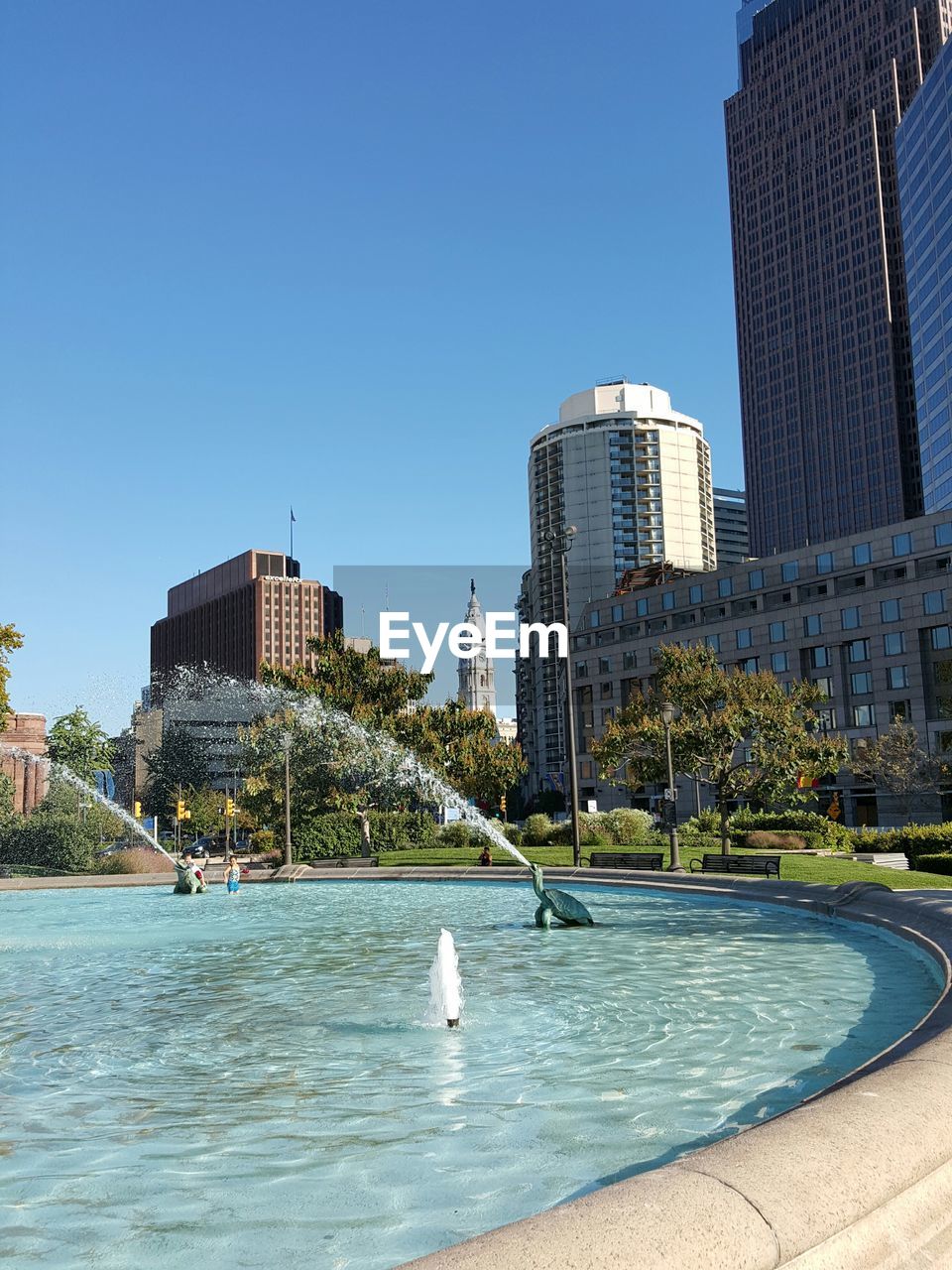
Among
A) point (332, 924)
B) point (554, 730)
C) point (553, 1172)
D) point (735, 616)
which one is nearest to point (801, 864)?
point (332, 924)

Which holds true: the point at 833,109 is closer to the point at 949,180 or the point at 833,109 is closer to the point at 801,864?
the point at 949,180

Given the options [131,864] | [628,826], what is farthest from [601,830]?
[131,864]

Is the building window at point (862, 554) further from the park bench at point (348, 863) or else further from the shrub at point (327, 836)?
the park bench at point (348, 863)

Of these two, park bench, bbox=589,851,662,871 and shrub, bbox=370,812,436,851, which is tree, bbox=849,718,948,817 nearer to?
shrub, bbox=370,812,436,851

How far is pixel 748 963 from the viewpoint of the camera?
16062 millimetres

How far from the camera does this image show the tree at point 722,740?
3712 centimetres

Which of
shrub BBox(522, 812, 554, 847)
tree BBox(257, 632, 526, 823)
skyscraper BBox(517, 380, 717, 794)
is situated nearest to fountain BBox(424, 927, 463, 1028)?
tree BBox(257, 632, 526, 823)

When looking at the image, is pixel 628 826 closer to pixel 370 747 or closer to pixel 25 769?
pixel 370 747

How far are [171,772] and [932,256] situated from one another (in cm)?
9541

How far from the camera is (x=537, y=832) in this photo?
163 feet

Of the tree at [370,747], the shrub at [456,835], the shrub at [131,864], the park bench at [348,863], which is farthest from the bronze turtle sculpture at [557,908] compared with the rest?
the shrub at [456,835]

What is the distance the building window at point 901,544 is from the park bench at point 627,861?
56905 mm

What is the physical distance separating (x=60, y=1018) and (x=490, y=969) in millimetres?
6245

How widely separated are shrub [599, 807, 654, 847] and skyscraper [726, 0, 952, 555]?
137400 mm
